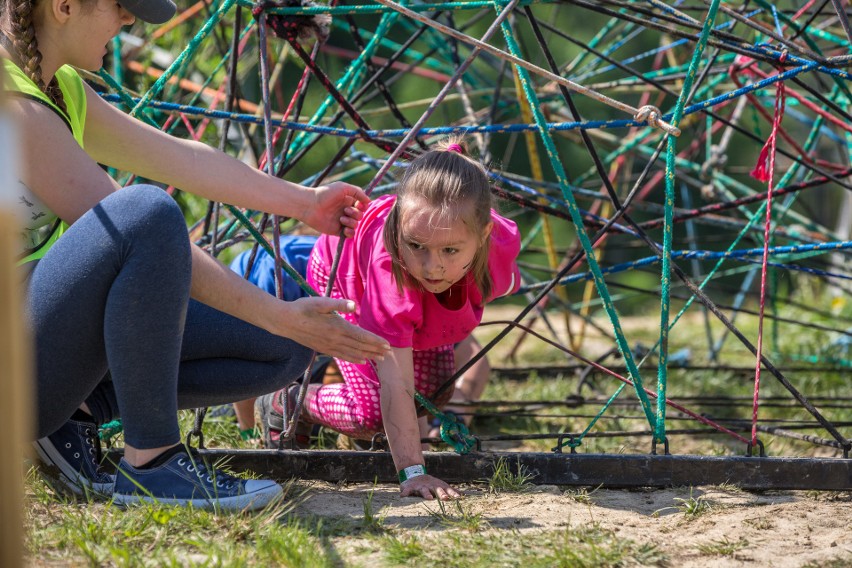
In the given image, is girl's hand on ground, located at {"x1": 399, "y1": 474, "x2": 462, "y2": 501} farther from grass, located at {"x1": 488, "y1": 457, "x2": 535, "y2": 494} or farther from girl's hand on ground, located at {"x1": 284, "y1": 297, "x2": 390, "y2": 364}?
girl's hand on ground, located at {"x1": 284, "y1": 297, "x2": 390, "y2": 364}

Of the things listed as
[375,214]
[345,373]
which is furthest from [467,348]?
[375,214]

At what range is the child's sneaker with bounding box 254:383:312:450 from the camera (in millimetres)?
2234

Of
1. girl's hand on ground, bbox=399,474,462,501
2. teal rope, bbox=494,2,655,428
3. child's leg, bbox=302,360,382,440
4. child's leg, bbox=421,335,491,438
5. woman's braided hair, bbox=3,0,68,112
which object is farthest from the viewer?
child's leg, bbox=421,335,491,438

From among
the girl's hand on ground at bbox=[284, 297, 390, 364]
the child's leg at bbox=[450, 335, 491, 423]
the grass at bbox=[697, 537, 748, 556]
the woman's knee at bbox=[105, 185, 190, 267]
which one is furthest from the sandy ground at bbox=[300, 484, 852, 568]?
the child's leg at bbox=[450, 335, 491, 423]

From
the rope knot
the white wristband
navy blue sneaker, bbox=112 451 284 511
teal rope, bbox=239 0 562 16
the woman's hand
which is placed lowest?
the white wristband

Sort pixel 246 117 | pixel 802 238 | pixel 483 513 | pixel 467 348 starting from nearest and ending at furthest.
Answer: pixel 483 513 < pixel 246 117 < pixel 467 348 < pixel 802 238

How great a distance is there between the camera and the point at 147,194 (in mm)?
1618

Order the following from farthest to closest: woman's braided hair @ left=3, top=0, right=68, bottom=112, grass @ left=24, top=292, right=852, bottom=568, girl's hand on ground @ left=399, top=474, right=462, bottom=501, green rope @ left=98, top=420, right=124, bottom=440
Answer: green rope @ left=98, top=420, right=124, bottom=440
girl's hand on ground @ left=399, top=474, right=462, bottom=501
woman's braided hair @ left=3, top=0, right=68, bottom=112
grass @ left=24, top=292, right=852, bottom=568

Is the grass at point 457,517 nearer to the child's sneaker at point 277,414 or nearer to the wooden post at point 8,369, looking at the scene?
the child's sneaker at point 277,414

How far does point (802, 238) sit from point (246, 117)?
6.73ft

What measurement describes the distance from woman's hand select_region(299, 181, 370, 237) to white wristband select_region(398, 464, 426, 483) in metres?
0.52

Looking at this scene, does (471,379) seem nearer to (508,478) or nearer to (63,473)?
(508,478)

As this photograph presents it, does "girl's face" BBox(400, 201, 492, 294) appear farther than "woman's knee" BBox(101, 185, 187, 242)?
Yes

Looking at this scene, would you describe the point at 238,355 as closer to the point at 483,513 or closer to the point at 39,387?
the point at 39,387
